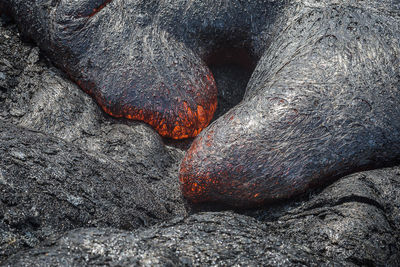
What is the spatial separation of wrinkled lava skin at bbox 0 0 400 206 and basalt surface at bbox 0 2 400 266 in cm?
13

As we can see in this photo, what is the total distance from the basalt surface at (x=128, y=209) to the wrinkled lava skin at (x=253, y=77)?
0.13 m

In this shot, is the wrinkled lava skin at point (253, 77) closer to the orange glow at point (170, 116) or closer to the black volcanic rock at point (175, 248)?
the orange glow at point (170, 116)

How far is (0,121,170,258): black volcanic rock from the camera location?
A: 4.43 ft

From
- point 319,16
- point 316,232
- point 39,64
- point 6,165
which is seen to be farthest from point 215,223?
point 39,64

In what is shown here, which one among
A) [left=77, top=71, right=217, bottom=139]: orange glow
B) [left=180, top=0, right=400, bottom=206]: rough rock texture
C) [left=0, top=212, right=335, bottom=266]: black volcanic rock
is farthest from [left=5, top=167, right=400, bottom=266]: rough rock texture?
[left=77, top=71, right=217, bottom=139]: orange glow

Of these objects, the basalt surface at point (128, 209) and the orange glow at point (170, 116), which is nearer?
the basalt surface at point (128, 209)

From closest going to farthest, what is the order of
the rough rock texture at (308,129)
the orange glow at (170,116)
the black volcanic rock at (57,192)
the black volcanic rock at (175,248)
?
1. the black volcanic rock at (175,248)
2. the black volcanic rock at (57,192)
3. the rough rock texture at (308,129)
4. the orange glow at (170,116)

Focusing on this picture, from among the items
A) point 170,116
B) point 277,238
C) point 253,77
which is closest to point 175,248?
point 277,238

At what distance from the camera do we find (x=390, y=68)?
196cm

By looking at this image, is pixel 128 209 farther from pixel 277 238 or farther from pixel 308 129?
pixel 308 129

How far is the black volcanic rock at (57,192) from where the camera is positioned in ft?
4.43

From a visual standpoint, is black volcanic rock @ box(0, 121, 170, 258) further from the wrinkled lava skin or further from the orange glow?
the orange glow

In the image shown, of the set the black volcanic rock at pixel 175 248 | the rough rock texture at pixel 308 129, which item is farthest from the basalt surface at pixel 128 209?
the rough rock texture at pixel 308 129

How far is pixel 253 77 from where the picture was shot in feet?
7.74
